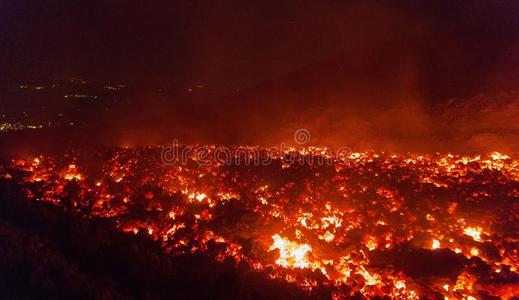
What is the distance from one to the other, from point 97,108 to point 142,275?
11.9 m

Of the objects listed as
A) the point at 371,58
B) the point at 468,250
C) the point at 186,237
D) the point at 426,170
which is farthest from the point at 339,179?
the point at 371,58

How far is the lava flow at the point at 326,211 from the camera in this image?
7.04 m

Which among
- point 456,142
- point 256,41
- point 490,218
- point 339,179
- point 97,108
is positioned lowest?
point 490,218

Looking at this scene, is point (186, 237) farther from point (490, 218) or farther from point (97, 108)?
point (97, 108)

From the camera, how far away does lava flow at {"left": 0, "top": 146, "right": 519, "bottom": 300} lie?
23.1 feet

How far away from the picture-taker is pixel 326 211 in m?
8.70

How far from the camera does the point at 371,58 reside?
16.2 meters
